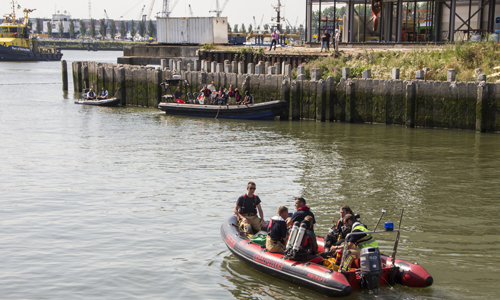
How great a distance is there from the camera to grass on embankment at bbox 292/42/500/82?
2750cm

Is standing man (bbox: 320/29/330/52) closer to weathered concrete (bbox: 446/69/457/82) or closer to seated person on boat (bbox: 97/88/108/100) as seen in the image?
weathered concrete (bbox: 446/69/457/82)

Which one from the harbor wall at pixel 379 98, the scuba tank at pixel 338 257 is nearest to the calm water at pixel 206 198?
the scuba tank at pixel 338 257

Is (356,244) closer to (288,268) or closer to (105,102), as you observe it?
(288,268)

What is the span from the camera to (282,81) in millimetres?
30125

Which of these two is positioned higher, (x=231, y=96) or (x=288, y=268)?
(x=231, y=96)

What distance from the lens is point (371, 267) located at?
30.5 ft

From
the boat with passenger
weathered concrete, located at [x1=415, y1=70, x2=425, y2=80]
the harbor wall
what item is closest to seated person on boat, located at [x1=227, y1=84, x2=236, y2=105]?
the harbor wall

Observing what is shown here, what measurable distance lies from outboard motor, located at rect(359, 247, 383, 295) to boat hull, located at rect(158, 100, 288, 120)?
20348 millimetres

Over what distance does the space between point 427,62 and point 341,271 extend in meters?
21.7

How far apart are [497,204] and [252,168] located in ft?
24.5

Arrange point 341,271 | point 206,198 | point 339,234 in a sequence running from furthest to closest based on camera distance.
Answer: point 206,198 → point 339,234 → point 341,271

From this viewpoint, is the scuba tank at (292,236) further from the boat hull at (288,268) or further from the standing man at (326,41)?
the standing man at (326,41)

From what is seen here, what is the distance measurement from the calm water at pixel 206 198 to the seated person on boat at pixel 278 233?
0.62m

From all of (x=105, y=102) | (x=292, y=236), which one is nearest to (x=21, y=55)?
(x=105, y=102)
